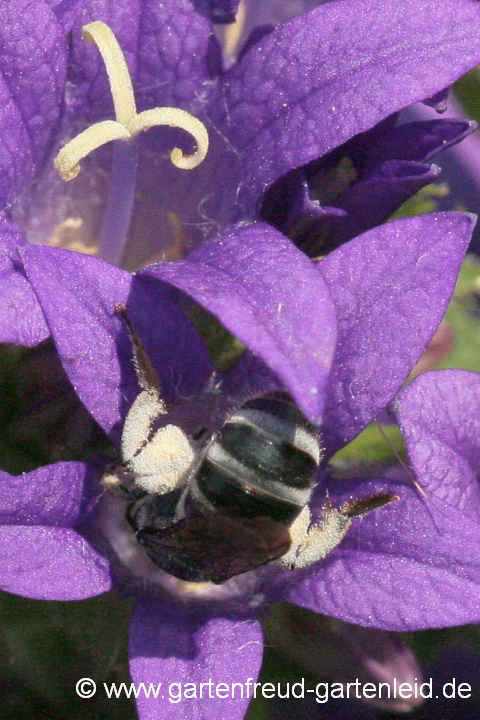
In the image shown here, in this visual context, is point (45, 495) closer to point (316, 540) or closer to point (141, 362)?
point (141, 362)

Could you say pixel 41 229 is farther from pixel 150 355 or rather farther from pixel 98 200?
pixel 150 355

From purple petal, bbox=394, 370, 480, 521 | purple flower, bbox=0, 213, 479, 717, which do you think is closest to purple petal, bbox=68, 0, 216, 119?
purple flower, bbox=0, 213, 479, 717

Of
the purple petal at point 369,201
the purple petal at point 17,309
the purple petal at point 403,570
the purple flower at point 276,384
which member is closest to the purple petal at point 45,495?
the purple flower at point 276,384

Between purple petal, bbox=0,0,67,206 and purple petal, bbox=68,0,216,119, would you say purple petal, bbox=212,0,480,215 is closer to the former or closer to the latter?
purple petal, bbox=68,0,216,119

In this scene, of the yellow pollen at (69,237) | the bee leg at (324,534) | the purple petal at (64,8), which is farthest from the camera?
the yellow pollen at (69,237)

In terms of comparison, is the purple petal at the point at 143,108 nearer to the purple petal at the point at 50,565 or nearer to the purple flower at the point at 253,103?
the purple flower at the point at 253,103

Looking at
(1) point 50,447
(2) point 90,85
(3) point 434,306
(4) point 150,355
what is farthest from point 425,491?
(2) point 90,85
